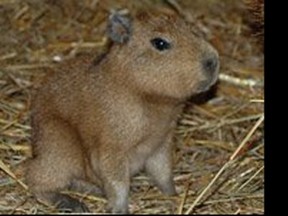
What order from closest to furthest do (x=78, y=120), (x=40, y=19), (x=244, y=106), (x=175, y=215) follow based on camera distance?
→ (x=175, y=215) < (x=78, y=120) < (x=244, y=106) < (x=40, y=19)

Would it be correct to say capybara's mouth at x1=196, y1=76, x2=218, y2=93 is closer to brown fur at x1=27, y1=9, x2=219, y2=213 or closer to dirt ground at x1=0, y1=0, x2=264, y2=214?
brown fur at x1=27, y1=9, x2=219, y2=213

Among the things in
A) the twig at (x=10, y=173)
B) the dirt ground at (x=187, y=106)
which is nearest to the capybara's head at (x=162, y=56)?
the dirt ground at (x=187, y=106)

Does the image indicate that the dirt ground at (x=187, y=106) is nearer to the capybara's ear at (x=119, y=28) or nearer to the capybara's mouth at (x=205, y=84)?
the capybara's mouth at (x=205, y=84)

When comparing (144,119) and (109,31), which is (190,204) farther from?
(109,31)

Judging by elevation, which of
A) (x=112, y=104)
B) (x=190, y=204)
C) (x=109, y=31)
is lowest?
(x=190, y=204)
